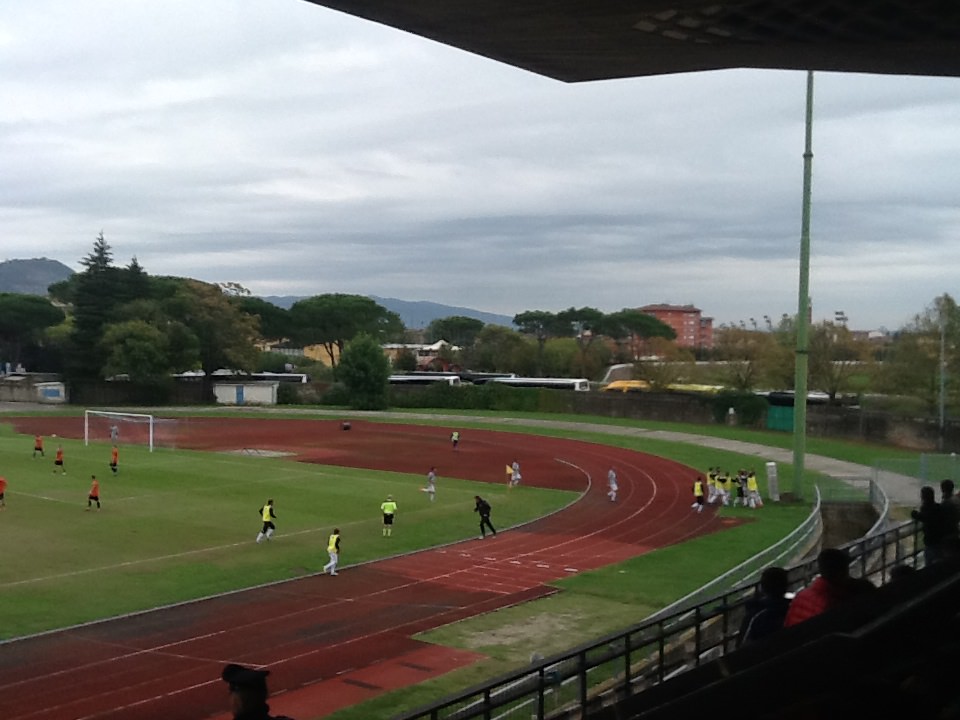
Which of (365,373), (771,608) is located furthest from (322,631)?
(365,373)

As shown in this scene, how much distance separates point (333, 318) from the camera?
413ft

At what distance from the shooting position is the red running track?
47.5 feet

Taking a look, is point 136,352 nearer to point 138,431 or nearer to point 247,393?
point 247,393

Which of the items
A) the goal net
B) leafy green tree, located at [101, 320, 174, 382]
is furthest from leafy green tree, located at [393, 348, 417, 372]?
the goal net

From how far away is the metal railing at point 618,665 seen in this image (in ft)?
24.6

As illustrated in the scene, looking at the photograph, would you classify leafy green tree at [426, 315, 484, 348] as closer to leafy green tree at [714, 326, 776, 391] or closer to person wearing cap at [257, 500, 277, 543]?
leafy green tree at [714, 326, 776, 391]

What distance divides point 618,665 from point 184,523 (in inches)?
751

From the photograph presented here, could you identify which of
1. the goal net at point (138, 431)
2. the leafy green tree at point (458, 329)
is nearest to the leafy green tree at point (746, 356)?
the goal net at point (138, 431)

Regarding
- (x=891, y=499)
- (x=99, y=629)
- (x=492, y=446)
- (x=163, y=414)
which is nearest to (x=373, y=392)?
(x=163, y=414)

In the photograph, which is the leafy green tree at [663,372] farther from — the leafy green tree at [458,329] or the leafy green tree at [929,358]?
the leafy green tree at [458,329]

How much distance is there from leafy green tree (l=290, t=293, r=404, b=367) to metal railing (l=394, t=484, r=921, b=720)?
365 feet

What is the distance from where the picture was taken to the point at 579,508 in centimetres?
3369

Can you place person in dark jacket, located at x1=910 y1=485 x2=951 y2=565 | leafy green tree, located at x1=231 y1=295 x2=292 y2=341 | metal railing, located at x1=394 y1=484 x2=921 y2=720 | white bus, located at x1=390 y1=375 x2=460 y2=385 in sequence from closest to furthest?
metal railing, located at x1=394 y1=484 x2=921 y2=720 → person in dark jacket, located at x1=910 y1=485 x2=951 y2=565 → white bus, located at x1=390 y1=375 x2=460 y2=385 → leafy green tree, located at x1=231 y1=295 x2=292 y2=341

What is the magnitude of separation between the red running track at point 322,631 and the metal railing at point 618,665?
409 cm
